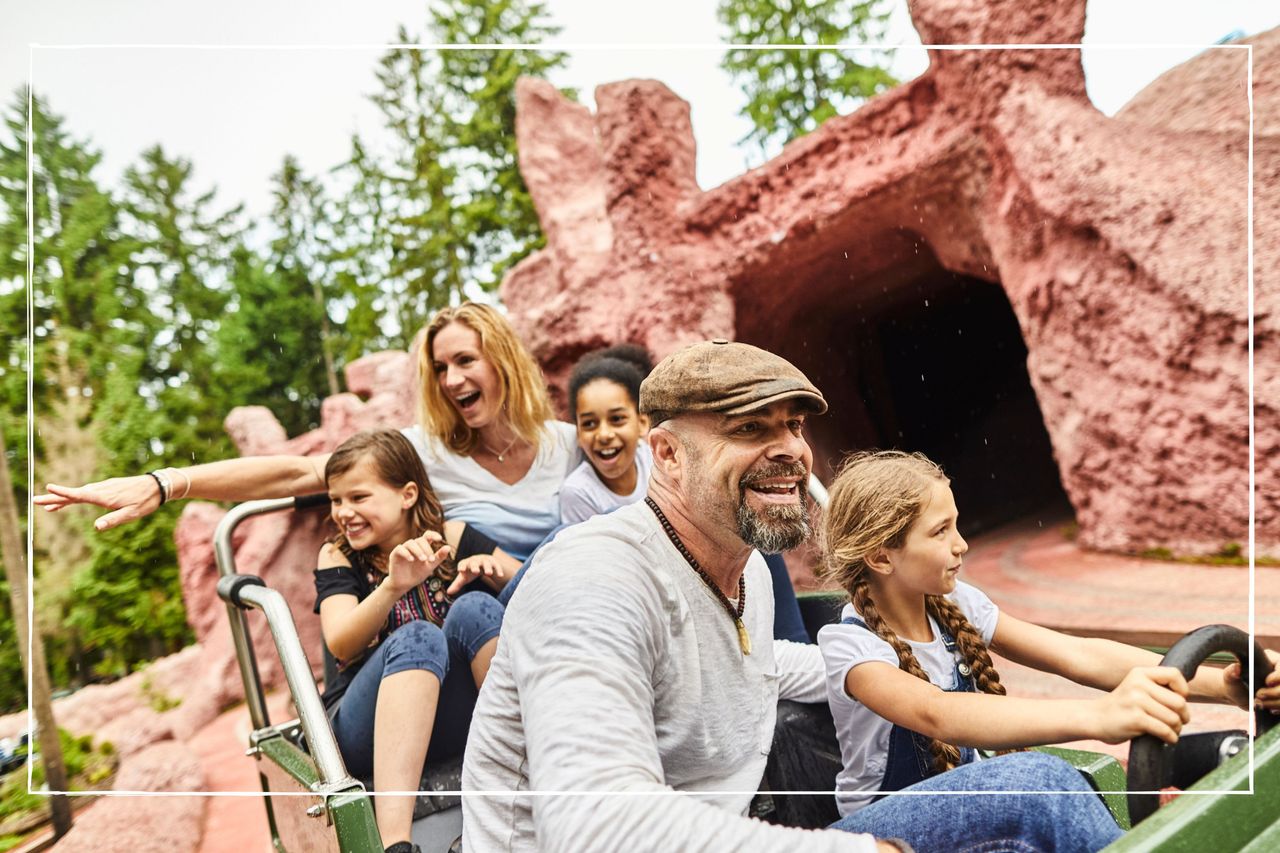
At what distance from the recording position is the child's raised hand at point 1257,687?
Result: 685 mm

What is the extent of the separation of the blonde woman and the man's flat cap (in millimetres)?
308

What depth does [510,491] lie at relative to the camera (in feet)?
3.15

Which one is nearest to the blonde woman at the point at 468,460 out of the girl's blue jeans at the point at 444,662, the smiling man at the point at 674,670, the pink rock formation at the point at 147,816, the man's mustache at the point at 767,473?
the girl's blue jeans at the point at 444,662

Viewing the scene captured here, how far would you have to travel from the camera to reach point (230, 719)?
400 cm

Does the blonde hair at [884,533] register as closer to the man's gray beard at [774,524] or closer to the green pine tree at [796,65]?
the man's gray beard at [774,524]

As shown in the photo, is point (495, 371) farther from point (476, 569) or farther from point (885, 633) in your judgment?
point (885, 633)

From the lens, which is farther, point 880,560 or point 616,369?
point 616,369

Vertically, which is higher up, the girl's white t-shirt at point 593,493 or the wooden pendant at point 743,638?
the girl's white t-shirt at point 593,493

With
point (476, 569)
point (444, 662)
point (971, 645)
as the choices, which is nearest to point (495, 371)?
point (476, 569)

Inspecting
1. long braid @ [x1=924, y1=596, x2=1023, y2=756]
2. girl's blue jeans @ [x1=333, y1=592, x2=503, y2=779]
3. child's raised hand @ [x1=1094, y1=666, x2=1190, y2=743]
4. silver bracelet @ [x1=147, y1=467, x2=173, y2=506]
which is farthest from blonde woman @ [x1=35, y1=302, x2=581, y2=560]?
child's raised hand @ [x1=1094, y1=666, x2=1190, y2=743]

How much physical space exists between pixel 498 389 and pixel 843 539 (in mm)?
426

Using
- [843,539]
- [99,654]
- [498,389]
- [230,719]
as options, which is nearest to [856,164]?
[843,539]

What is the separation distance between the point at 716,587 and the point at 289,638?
1.93 ft

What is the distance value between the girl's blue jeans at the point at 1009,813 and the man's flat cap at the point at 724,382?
346 millimetres
